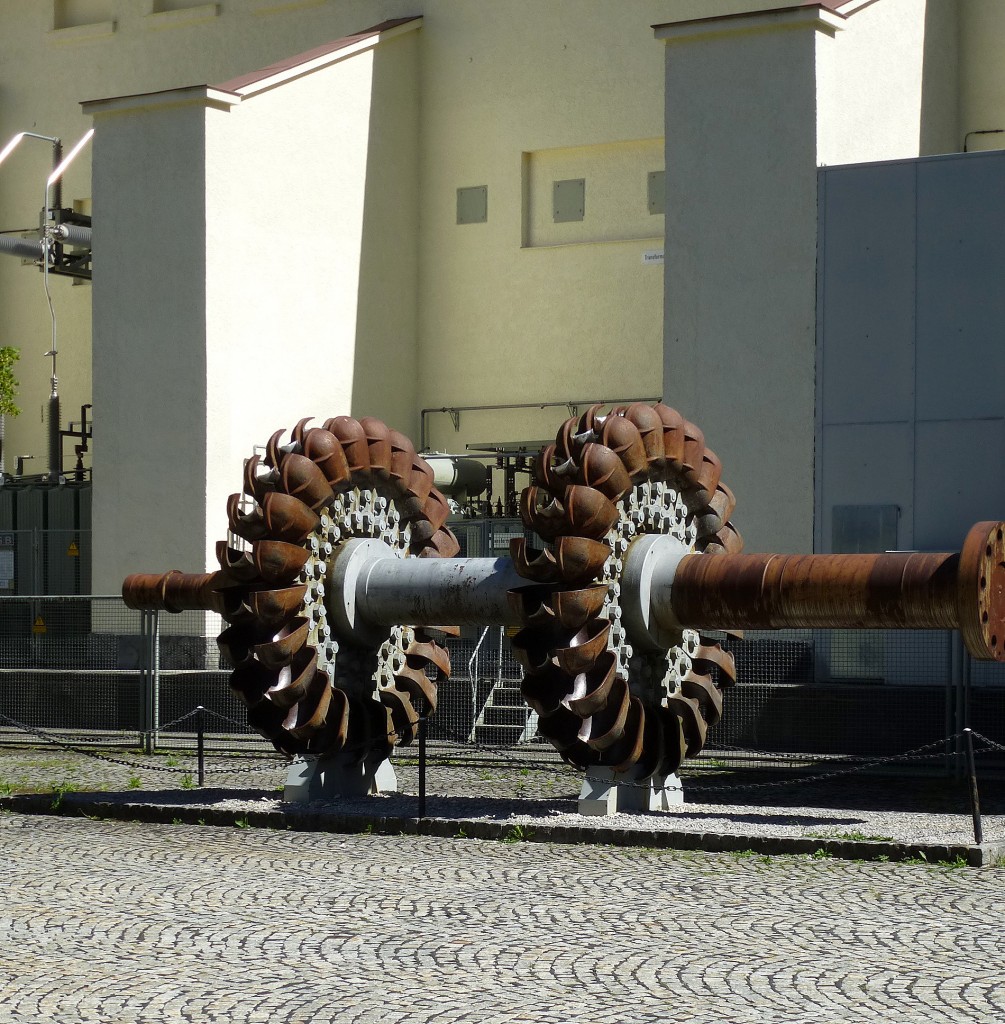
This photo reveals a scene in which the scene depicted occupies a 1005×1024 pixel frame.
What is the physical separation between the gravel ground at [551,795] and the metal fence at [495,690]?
1.45 feet

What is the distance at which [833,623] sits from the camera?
458 inches

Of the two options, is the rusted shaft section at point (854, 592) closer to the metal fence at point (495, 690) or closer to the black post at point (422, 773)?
the black post at point (422, 773)

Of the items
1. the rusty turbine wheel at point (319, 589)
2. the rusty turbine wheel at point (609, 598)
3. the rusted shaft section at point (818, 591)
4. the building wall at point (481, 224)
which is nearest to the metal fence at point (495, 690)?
the rusty turbine wheel at point (319, 589)

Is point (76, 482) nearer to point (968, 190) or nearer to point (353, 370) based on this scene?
point (353, 370)

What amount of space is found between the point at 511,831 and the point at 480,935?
3.37m

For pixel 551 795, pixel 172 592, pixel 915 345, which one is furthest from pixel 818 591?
pixel 915 345

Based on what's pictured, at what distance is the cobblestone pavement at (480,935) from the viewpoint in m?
7.07

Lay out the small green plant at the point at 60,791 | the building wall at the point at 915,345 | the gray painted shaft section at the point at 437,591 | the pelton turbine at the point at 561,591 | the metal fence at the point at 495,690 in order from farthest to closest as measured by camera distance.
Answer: the building wall at the point at 915,345
the metal fence at the point at 495,690
the small green plant at the point at 60,791
the gray painted shaft section at the point at 437,591
the pelton turbine at the point at 561,591

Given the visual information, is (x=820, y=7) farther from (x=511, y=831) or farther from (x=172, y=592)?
(x=511, y=831)

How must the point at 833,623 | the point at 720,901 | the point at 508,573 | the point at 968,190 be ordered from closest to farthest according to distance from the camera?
the point at 720,901 < the point at 833,623 < the point at 508,573 < the point at 968,190

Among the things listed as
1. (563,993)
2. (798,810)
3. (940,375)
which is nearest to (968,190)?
(940,375)

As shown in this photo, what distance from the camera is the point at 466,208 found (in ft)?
88.5

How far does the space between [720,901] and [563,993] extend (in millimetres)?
2335

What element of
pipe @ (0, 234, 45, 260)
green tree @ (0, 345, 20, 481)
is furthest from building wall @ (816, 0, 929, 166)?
green tree @ (0, 345, 20, 481)
